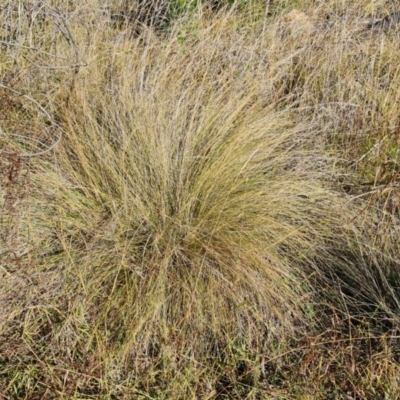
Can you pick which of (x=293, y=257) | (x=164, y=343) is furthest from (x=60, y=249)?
(x=293, y=257)

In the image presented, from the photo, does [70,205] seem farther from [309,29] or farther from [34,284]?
[309,29]

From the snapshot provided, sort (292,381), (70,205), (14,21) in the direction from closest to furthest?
(292,381) < (70,205) < (14,21)

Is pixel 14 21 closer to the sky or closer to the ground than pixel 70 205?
closer to the sky

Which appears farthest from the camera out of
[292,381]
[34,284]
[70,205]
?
[70,205]

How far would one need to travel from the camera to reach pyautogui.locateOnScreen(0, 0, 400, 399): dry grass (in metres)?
1.65

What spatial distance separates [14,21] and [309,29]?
4.52ft

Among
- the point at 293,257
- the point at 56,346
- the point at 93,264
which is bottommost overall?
the point at 56,346

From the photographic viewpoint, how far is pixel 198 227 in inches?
73.9

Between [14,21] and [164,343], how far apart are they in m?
1.72

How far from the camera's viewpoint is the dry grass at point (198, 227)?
1.65 m

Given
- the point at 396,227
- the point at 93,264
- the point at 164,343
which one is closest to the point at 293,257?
the point at 396,227

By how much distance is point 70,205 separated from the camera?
6.41 ft

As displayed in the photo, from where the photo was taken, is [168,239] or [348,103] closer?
[168,239]

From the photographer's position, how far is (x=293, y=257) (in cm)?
188
